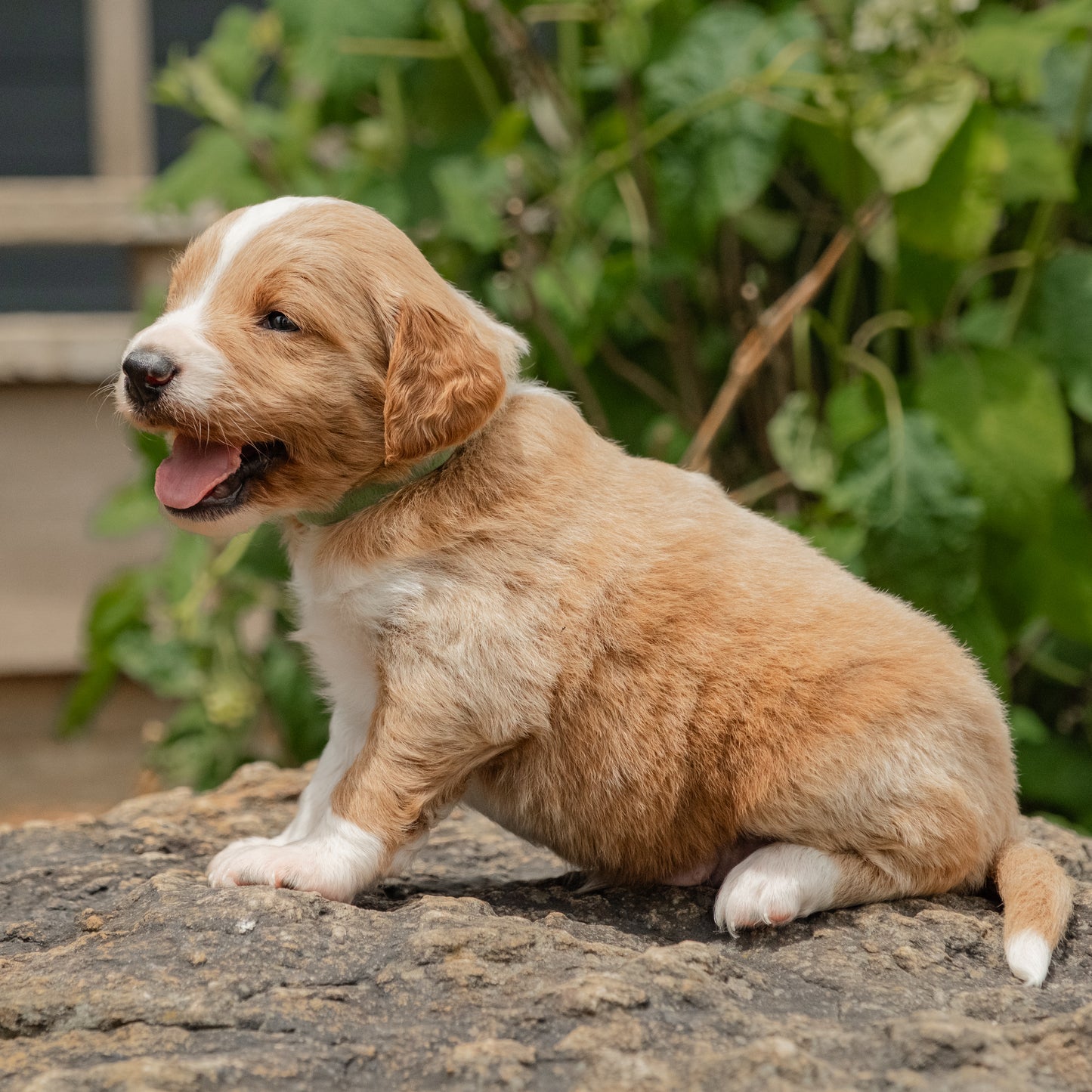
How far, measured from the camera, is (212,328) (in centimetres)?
288

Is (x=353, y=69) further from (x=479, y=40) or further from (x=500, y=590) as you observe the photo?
(x=500, y=590)

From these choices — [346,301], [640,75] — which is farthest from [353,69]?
[346,301]

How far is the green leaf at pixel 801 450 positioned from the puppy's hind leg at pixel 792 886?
2.04 meters

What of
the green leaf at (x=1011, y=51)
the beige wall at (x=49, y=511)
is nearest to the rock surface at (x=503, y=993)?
the green leaf at (x=1011, y=51)

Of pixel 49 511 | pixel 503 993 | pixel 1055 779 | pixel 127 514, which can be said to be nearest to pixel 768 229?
pixel 1055 779

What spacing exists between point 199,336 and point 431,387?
48 centimetres

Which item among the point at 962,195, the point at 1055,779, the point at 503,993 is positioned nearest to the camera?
the point at 503,993

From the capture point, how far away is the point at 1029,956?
2.85 m

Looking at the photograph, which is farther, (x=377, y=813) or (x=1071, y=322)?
(x=1071, y=322)

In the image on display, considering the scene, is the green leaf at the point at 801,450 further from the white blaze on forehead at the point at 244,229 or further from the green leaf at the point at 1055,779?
the white blaze on forehead at the point at 244,229

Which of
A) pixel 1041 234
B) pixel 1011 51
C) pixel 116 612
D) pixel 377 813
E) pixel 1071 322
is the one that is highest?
pixel 1011 51

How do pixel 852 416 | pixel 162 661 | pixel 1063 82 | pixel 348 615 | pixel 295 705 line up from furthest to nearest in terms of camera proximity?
1. pixel 295 705
2. pixel 162 661
3. pixel 1063 82
4. pixel 852 416
5. pixel 348 615

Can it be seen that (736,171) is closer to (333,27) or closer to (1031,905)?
(333,27)

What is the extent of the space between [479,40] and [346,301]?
326cm
